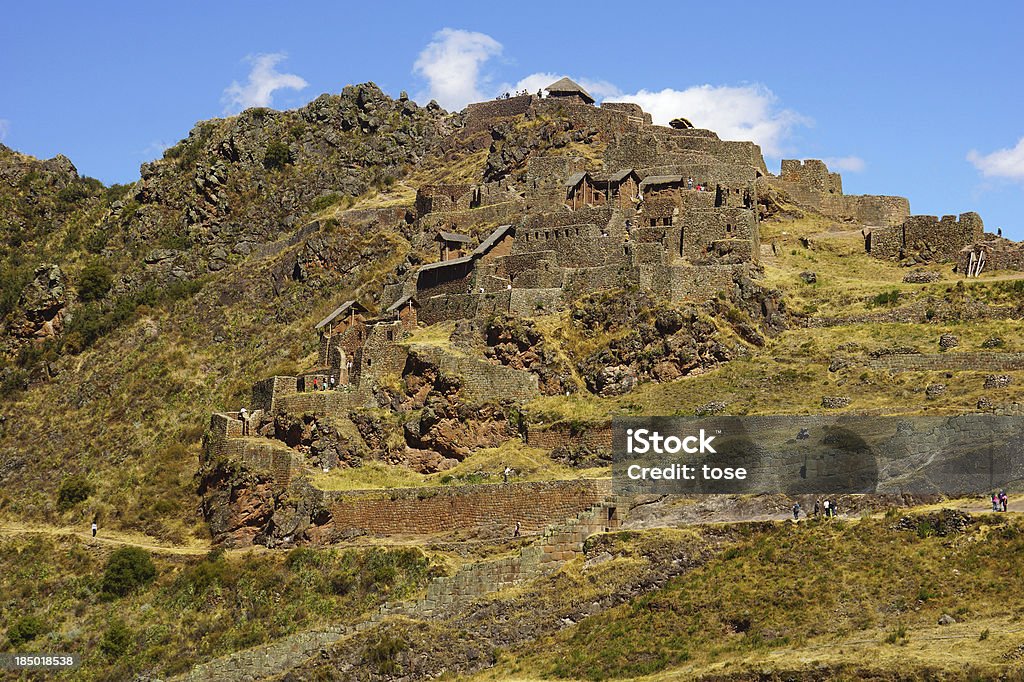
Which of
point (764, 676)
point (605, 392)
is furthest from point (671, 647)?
point (605, 392)

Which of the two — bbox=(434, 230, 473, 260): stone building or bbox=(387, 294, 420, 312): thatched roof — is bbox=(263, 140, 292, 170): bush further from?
bbox=(387, 294, 420, 312): thatched roof

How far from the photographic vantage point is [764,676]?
125ft

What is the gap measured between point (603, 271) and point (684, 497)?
15.7 meters

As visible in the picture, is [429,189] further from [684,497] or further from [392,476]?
[684,497]

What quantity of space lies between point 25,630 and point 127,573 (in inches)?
159

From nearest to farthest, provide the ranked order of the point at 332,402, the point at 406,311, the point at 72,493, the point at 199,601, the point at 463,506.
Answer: the point at 463,506 → the point at 199,601 → the point at 332,402 → the point at 72,493 → the point at 406,311

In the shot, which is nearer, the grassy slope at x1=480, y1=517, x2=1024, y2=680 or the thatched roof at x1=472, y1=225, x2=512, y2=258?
the grassy slope at x1=480, y1=517, x2=1024, y2=680

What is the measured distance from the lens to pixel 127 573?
58.1m

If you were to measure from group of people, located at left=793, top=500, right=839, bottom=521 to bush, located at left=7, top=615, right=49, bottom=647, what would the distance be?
27.5 meters

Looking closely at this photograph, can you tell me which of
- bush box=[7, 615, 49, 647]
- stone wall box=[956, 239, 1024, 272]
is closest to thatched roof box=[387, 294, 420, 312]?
bush box=[7, 615, 49, 647]

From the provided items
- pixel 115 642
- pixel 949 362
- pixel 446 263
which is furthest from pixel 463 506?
pixel 949 362

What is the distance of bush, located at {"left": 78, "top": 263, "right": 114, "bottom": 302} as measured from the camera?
82.7 m

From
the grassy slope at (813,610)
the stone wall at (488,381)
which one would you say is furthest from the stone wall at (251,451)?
the grassy slope at (813,610)

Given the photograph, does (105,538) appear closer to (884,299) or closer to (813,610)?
(813,610)
